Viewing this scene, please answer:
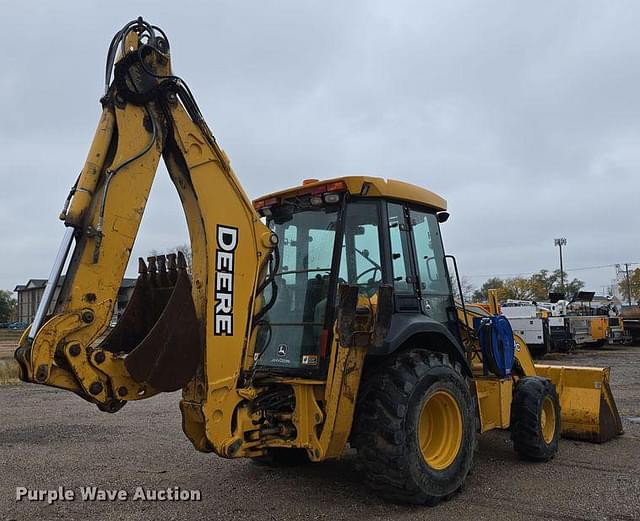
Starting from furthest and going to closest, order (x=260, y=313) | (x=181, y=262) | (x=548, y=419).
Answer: (x=548, y=419) < (x=260, y=313) < (x=181, y=262)

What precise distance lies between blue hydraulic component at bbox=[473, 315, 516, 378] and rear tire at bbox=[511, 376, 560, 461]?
37 centimetres

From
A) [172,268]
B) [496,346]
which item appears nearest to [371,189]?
[172,268]

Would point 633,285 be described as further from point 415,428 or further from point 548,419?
point 415,428

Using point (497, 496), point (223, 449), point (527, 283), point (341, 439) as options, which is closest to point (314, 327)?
point (341, 439)

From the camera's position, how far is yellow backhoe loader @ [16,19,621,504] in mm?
3879

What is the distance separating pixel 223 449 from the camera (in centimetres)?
426

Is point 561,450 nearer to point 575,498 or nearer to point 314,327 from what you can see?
point 575,498

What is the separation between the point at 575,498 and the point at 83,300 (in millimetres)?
4147

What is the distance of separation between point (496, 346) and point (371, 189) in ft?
7.43

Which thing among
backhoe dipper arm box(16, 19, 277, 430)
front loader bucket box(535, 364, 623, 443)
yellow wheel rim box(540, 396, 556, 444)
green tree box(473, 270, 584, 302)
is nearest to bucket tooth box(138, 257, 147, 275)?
Result: backhoe dipper arm box(16, 19, 277, 430)

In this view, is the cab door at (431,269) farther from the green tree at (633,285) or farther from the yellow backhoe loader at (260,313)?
the green tree at (633,285)

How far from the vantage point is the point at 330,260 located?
512 cm

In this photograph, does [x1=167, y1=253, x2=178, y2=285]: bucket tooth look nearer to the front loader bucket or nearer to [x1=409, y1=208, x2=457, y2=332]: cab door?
[x1=409, y1=208, x2=457, y2=332]: cab door

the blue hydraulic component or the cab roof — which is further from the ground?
the cab roof
